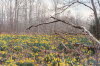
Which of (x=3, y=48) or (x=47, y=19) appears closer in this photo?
(x=47, y=19)

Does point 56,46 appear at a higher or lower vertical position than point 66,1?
lower

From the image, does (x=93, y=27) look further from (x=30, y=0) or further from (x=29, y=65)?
(x=30, y=0)

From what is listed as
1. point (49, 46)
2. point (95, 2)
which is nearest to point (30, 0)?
point (95, 2)

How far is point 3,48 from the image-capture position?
701 centimetres

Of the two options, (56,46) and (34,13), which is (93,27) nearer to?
(56,46)

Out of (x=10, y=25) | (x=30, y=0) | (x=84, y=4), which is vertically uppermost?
(x=30, y=0)

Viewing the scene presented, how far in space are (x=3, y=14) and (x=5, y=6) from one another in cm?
689

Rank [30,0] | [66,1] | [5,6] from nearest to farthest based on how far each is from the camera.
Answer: [66,1] → [30,0] → [5,6]

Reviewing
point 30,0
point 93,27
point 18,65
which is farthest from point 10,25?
point 18,65

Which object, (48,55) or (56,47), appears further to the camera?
(56,47)

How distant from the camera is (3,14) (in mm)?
53000

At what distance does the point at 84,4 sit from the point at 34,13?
33122mm

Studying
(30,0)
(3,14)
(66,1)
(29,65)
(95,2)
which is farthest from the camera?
(3,14)

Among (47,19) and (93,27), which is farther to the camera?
(93,27)
